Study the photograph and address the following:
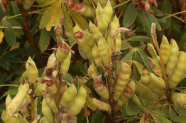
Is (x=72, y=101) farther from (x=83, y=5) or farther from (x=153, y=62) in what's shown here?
(x=83, y=5)

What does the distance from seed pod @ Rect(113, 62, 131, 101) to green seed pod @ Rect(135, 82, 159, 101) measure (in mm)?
80

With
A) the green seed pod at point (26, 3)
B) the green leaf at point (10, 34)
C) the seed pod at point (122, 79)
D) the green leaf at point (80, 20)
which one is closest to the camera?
the seed pod at point (122, 79)

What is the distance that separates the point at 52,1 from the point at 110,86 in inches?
30.4

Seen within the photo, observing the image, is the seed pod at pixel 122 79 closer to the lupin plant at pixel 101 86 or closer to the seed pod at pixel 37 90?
the lupin plant at pixel 101 86

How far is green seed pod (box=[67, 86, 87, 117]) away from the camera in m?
0.75

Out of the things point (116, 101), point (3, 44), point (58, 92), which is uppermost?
point (58, 92)

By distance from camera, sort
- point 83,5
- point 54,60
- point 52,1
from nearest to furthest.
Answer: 1. point 54,60
2. point 83,5
3. point 52,1

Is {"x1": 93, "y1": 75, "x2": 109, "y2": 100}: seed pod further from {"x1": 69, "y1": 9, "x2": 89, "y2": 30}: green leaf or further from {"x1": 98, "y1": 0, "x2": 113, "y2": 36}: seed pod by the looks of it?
{"x1": 69, "y1": 9, "x2": 89, "y2": 30}: green leaf

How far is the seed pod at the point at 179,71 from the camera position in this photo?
2.74 feet

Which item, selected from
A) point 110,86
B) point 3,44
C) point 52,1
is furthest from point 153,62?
point 3,44

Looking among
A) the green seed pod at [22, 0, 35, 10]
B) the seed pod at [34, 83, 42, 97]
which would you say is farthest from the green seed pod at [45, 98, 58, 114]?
the green seed pod at [22, 0, 35, 10]

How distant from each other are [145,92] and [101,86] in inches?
7.6

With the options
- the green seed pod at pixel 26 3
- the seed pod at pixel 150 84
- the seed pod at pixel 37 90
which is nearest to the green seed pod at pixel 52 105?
the seed pod at pixel 37 90

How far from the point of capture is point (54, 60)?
70 cm
